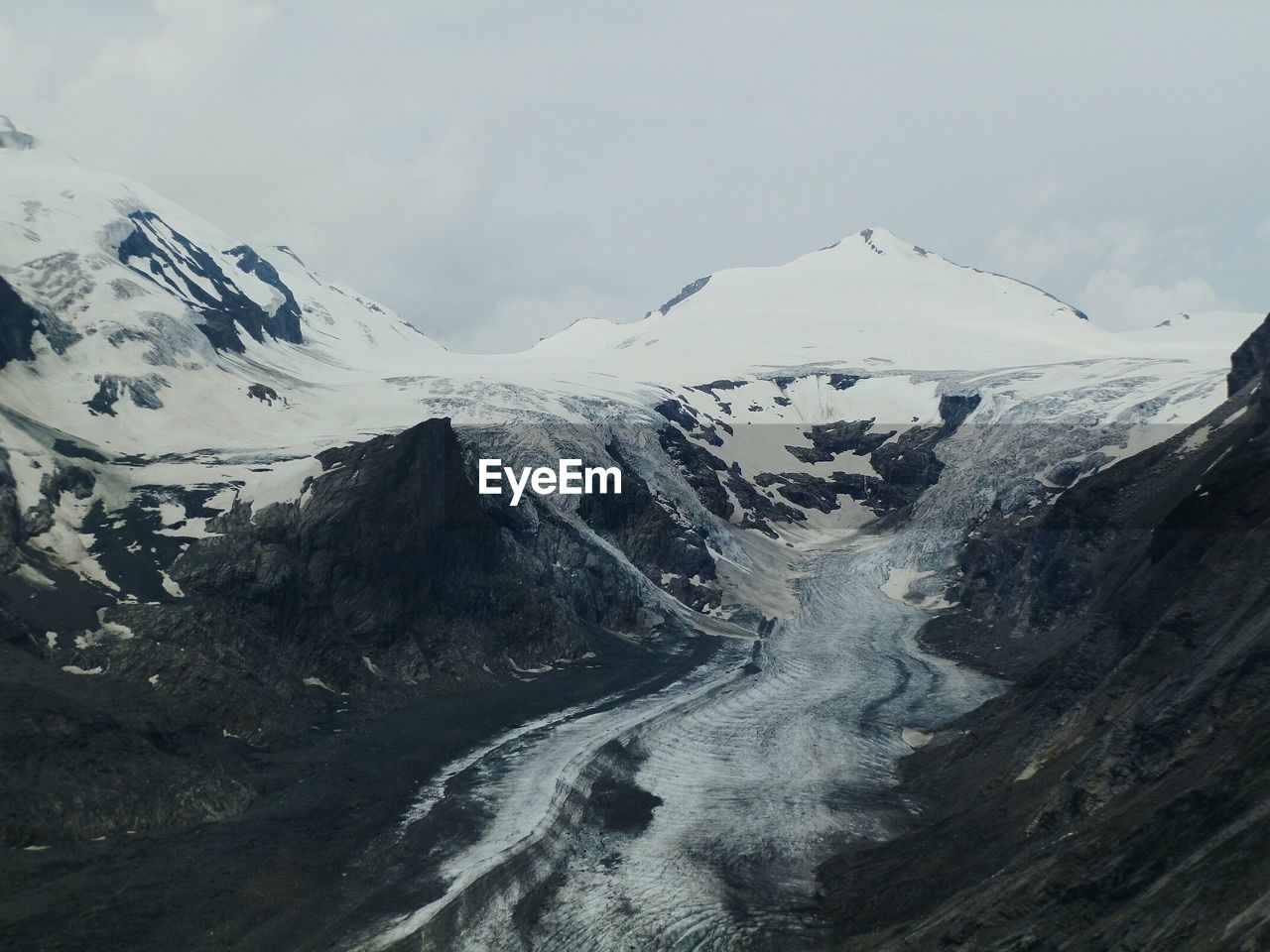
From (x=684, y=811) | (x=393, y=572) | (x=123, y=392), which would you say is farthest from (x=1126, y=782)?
(x=123, y=392)

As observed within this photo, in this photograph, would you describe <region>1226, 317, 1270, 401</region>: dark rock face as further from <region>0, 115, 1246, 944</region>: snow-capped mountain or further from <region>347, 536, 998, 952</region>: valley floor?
<region>347, 536, 998, 952</region>: valley floor

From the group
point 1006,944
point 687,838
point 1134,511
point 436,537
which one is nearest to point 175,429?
point 436,537

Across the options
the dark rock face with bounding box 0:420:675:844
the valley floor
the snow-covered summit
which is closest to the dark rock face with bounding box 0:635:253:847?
the dark rock face with bounding box 0:420:675:844

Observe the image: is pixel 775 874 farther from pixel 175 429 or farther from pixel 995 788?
pixel 175 429

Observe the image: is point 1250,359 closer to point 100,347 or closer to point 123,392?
point 123,392

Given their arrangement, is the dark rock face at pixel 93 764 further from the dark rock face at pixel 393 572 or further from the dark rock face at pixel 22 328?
the dark rock face at pixel 22 328

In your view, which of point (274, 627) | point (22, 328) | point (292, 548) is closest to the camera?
point (274, 627)
